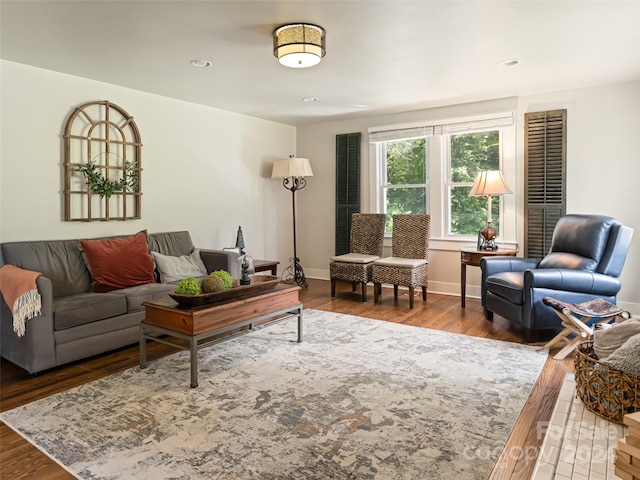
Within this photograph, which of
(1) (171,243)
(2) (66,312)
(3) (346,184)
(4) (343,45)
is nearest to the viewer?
(2) (66,312)

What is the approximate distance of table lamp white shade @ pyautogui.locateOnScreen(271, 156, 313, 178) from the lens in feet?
19.3

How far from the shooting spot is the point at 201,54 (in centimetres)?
344

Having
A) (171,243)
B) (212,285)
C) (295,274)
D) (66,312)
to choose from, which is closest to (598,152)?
(295,274)

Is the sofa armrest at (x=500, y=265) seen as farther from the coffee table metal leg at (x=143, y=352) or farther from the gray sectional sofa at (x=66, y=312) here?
the coffee table metal leg at (x=143, y=352)

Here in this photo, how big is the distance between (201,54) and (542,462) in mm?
3455

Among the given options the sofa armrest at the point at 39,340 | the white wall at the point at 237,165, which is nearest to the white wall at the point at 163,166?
the white wall at the point at 237,165

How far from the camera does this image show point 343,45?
3.28 meters

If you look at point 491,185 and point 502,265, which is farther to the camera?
point 491,185

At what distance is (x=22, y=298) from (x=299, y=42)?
2.52m

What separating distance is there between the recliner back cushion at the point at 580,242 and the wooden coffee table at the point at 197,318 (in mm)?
2572

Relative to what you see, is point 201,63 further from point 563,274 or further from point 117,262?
point 563,274

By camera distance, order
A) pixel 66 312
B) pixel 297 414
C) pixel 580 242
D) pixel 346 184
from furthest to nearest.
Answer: pixel 346 184 < pixel 580 242 < pixel 66 312 < pixel 297 414

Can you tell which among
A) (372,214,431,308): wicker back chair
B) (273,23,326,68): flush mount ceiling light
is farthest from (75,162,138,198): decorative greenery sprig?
(372,214,431,308): wicker back chair

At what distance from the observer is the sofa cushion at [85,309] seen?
2.99m
